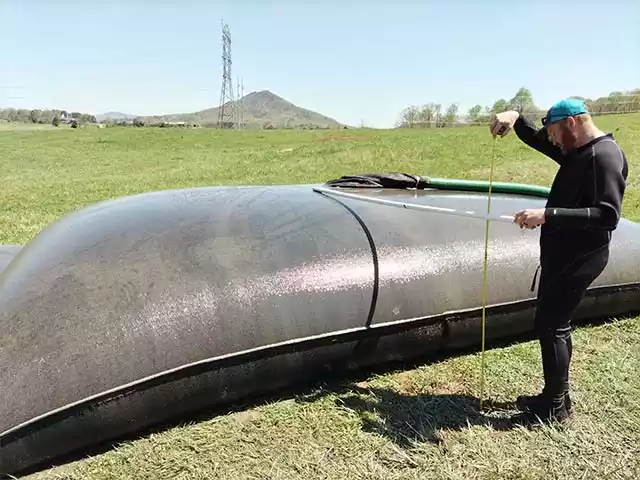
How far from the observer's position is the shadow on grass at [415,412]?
3.10 meters

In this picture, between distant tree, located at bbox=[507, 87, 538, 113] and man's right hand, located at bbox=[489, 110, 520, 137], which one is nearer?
man's right hand, located at bbox=[489, 110, 520, 137]

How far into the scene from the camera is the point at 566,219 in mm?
2533

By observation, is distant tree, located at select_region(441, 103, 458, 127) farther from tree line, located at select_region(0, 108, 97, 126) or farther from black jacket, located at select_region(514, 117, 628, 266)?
tree line, located at select_region(0, 108, 97, 126)

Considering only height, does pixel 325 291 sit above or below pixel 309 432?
above

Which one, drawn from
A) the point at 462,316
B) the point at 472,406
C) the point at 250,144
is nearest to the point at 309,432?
the point at 472,406

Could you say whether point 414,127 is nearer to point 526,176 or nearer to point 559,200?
point 526,176

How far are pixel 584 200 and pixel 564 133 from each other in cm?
35

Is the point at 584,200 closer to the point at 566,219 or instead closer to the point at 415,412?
the point at 566,219

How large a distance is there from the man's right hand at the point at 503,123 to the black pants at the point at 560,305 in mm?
740

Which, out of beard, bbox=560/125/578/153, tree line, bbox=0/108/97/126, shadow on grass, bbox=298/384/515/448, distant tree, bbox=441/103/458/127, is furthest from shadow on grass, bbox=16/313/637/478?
tree line, bbox=0/108/97/126

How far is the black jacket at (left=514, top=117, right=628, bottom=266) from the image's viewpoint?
2.53m

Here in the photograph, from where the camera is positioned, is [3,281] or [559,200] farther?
[3,281]

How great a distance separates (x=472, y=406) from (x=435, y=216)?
137cm

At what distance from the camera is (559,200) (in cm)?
279
